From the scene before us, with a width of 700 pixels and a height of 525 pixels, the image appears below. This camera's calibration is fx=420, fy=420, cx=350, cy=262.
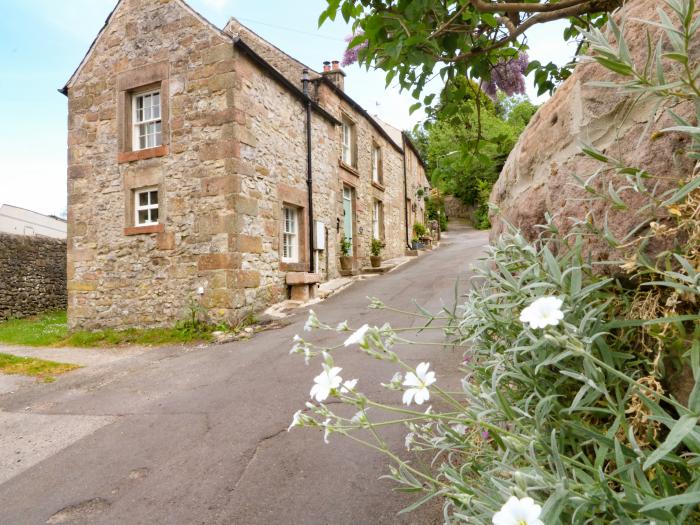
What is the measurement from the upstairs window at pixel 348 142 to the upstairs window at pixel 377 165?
2104 millimetres

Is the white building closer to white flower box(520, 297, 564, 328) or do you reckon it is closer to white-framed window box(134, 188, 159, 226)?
white-framed window box(134, 188, 159, 226)

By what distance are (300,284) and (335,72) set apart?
932 cm

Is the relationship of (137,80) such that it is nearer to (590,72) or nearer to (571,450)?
(590,72)

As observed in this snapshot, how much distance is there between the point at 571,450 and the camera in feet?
4.01

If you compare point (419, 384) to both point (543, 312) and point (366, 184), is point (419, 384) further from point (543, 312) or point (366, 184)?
point (366, 184)

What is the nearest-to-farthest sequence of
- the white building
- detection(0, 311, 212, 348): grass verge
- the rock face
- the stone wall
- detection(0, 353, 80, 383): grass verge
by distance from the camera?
1. the rock face
2. detection(0, 353, 80, 383): grass verge
3. detection(0, 311, 212, 348): grass verge
4. the stone wall
5. the white building

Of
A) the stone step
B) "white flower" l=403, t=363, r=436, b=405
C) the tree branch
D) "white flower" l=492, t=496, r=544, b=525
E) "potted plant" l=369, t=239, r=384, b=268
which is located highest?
the tree branch

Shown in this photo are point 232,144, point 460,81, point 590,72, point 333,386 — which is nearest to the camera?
point 333,386

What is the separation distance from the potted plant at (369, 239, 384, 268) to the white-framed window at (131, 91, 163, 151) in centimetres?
825

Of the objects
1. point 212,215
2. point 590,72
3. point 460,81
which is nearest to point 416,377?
point 590,72

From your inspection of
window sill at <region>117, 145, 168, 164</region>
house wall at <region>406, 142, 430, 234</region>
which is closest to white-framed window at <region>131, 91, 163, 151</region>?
window sill at <region>117, 145, 168, 164</region>

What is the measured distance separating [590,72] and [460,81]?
2.17m

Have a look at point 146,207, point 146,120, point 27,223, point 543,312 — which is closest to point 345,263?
point 146,207

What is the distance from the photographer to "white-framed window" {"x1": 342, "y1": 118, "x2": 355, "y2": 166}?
48.9ft
